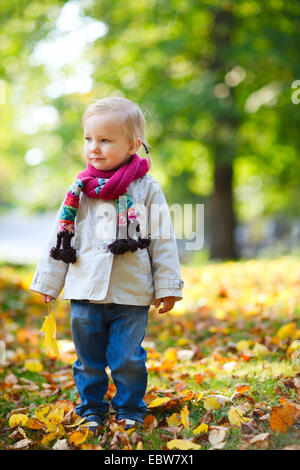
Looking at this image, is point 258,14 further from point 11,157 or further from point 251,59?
point 11,157

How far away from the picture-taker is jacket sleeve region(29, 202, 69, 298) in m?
2.49

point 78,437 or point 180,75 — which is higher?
point 180,75

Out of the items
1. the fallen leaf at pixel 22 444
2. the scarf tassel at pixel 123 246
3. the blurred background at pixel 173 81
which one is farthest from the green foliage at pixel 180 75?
the fallen leaf at pixel 22 444

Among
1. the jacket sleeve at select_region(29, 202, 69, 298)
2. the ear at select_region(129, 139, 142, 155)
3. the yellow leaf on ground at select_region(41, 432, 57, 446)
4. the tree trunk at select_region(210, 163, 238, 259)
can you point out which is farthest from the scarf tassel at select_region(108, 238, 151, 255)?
the tree trunk at select_region(210, 163, 238, 259)

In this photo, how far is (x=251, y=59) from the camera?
333 inches

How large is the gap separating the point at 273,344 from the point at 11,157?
882 cm

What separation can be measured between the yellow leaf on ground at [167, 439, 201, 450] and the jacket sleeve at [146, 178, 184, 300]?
0.67 meters

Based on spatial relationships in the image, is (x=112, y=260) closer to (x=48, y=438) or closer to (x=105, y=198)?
(x=105, y=198)

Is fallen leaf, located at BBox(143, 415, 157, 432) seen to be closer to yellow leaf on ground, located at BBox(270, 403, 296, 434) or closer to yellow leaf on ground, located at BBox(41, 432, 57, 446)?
yellow leaf on ground, located at BBox(41, 432, 57, 446)

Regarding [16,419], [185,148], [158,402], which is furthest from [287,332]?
[185,148]

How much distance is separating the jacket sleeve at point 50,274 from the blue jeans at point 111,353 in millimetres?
128

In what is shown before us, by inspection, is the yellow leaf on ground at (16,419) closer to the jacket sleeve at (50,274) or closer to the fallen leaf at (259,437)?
the jacket sleeve at (50,274)

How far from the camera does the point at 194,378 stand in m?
3.09

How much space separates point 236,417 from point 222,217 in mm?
8328
